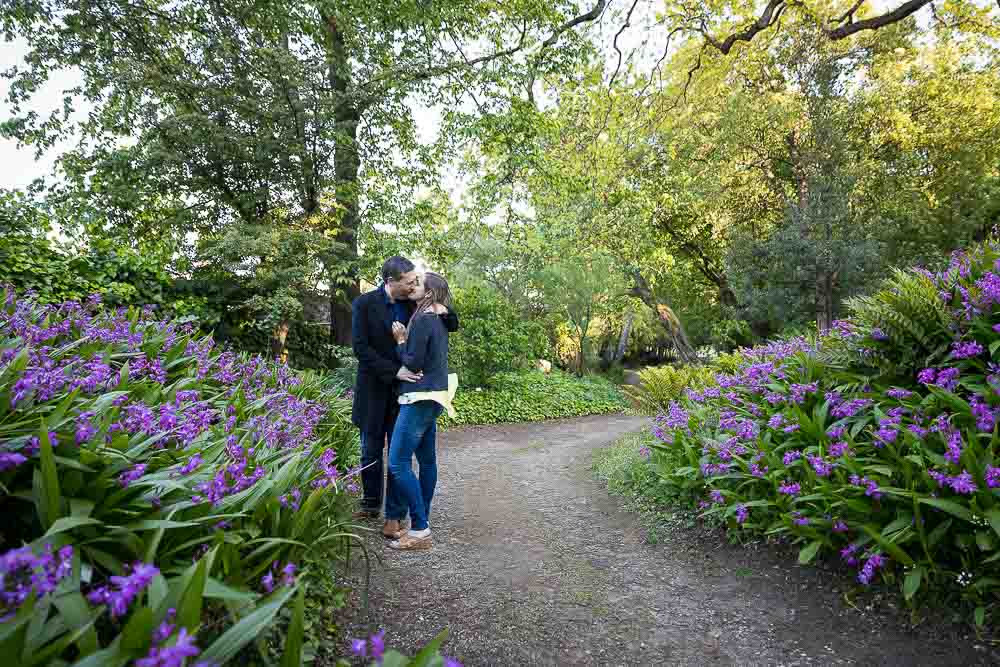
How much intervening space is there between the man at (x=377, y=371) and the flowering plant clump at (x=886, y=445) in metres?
2.29

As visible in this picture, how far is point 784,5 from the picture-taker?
26.3 feet

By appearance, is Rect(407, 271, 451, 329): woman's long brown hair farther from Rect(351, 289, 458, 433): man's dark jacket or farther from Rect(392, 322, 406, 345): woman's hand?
Rect(351, 289, 458, 433): man's dark jacket

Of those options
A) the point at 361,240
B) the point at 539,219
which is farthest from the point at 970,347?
the point at 539,219

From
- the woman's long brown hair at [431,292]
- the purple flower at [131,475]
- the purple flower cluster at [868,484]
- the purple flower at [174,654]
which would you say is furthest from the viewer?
the woman's long brown hair at [431,292]

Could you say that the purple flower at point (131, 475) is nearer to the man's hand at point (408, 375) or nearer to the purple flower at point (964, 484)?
the man's hand at point (408, 375)

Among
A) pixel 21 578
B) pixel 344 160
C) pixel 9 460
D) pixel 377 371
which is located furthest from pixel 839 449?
pixel 344 160

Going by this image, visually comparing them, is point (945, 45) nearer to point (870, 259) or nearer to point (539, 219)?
point (870, 259)

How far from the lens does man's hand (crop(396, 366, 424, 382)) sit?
3.32 m

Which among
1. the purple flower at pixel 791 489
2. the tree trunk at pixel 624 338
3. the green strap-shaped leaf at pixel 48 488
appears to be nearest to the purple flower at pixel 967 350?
the purple flower at pixel 791 489

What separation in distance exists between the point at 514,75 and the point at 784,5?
172 inches

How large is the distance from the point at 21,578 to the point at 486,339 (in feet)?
33.3

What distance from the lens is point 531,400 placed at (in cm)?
1098

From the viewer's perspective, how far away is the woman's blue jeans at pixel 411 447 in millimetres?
3338

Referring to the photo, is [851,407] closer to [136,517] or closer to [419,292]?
[419,292]
